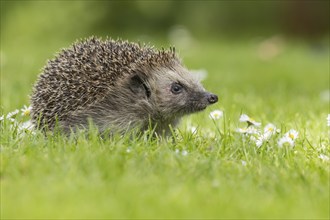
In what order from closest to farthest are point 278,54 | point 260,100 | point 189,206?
point 189,206
point 260,100
point 278,54

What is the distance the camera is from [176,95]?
20.2 feet

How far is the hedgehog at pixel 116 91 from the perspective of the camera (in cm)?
583

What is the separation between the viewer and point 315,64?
13.9 meters

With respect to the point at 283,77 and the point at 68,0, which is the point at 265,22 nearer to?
the point at 68,0

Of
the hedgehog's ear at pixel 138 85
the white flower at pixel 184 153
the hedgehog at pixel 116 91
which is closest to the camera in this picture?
the white flower at pixel 184 153

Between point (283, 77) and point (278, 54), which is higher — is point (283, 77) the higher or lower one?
the lower one

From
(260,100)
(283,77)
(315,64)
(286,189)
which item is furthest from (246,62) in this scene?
(286,189)

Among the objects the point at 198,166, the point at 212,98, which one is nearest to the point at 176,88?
the point at 212,98

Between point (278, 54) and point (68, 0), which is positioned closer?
point (278, 54)

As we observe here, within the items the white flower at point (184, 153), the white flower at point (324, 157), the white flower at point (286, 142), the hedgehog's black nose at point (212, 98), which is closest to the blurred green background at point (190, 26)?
the hedgehog's black nose at point (212, 98)

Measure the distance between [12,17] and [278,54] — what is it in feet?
29.3

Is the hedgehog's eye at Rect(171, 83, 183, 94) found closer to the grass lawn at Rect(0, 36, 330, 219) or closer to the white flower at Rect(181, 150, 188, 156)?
the grass lawn at Rect(0, 36, 330, 219)

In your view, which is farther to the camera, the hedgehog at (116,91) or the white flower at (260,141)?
the hedgehog at (116,91)

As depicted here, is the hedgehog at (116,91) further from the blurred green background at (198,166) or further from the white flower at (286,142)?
the white flower at (286,142)
